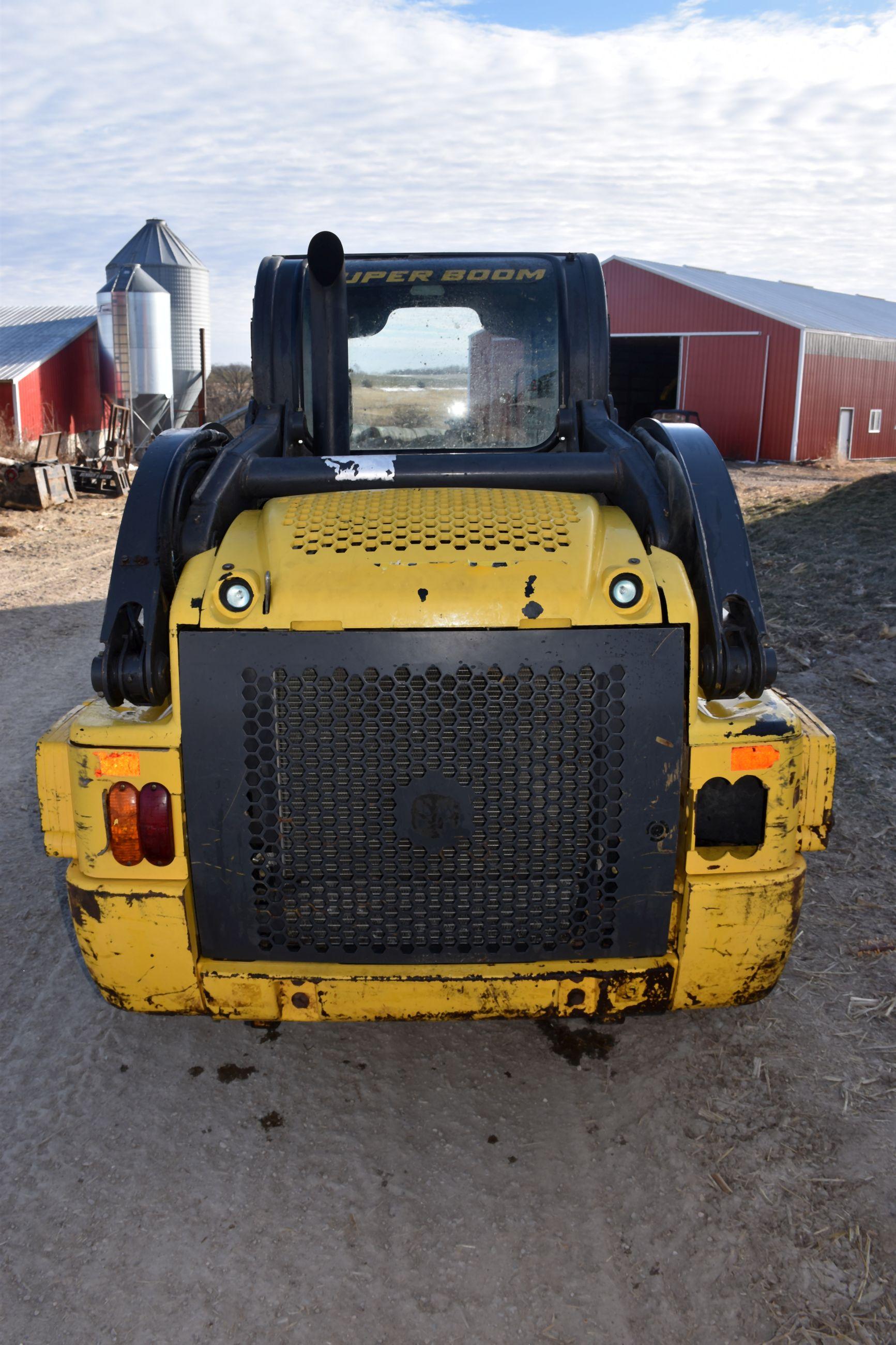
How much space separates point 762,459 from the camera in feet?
91.2

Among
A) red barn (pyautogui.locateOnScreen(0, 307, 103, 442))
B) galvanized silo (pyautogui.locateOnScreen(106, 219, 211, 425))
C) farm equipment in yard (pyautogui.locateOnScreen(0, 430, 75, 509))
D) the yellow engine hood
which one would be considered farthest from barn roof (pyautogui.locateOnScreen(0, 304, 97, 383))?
the yellow engine hood

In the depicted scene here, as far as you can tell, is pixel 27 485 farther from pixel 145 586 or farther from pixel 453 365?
pixel 145 586

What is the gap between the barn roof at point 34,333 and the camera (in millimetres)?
26562

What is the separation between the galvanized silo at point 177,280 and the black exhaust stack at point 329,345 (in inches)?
1144

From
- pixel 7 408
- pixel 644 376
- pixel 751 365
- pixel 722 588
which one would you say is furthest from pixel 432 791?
pixel 644 376

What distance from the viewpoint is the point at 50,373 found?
2727 centimetres

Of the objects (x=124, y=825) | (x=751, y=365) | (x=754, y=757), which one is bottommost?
(x=124, y=825)

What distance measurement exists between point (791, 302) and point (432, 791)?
33.5 metres

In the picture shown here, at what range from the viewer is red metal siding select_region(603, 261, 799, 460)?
27.1 metres

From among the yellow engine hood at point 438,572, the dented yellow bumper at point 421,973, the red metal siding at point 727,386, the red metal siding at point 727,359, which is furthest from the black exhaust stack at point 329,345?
the red metal siding at point 727,386

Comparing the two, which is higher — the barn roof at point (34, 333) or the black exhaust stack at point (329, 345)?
the barn roof at point (34, 333)

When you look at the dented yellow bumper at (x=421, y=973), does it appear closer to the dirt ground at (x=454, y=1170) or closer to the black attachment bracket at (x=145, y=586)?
the dirt ground at (x=454, y=1170)

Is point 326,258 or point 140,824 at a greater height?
point 326,258

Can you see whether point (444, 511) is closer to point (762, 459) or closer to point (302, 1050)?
point (302, 1050)
